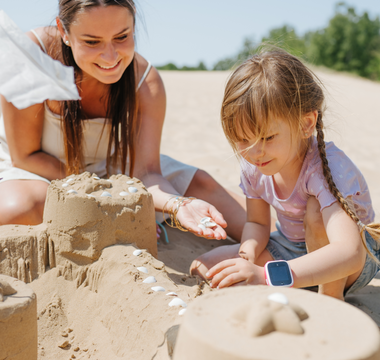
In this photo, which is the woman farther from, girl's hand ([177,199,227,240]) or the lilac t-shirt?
the lilac t-shirt

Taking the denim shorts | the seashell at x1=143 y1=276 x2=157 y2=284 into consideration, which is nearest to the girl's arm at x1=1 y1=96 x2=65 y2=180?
the seashell at x1=143 y1=276 x2=157 y2=284

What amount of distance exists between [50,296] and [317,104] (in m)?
1.49

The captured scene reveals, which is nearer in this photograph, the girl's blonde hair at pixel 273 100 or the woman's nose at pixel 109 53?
the girl's blonde hair at pixel 273 100

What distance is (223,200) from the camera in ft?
10.1

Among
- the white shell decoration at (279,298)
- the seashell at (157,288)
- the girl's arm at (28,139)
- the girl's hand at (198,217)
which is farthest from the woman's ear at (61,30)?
the white shell decoration at (279,298)

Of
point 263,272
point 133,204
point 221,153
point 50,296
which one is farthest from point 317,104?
point 221,153

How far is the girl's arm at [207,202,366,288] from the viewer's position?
1686 millimetres

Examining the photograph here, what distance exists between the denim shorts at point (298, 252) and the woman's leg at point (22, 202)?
129 centimetres

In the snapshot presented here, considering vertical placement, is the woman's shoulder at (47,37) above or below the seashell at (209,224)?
above

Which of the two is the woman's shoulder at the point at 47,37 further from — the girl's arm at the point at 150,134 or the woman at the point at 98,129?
the girl's arm at the point at 150,134

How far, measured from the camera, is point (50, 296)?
1.89 metres

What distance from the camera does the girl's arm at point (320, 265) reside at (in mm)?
1686

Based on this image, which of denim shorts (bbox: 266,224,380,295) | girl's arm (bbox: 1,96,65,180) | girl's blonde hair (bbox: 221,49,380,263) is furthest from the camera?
girl's arm (bbox: 1,96,65,180)

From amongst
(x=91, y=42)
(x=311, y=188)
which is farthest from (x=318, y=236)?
(x=91, y=42)
